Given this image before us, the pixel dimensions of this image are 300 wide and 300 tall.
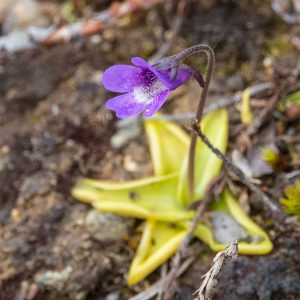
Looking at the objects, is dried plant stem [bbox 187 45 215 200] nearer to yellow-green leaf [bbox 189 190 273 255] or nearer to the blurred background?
yellow-green leaf [bbox 189 190 273 255]

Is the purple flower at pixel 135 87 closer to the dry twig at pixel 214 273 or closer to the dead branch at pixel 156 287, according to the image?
the dry twig at pixel 214 273

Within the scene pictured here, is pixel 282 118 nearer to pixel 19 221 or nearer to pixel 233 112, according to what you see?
pixel 233 112

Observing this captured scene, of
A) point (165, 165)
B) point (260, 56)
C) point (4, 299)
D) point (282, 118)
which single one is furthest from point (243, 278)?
point (260, 56)

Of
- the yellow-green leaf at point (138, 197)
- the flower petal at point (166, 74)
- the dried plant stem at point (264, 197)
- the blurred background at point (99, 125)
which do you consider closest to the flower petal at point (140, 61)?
the flower petal at point (166, 74)

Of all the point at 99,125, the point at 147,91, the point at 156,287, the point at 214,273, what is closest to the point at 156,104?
the point at 147,91

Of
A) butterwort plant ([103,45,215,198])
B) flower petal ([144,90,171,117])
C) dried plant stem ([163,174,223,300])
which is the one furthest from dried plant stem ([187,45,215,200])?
flower petal ([144,90,171,117])
